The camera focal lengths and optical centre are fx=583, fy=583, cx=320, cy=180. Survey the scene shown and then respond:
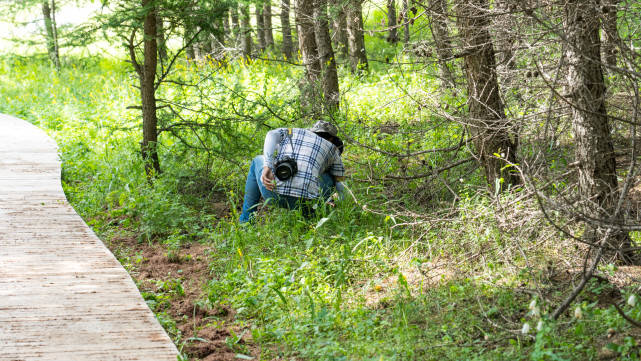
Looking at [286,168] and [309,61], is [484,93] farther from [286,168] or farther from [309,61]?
[309,61]

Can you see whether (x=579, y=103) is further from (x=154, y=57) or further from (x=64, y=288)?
(x=154, y=57)

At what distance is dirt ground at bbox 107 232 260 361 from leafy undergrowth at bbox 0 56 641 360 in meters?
0.01

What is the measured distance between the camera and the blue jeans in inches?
245

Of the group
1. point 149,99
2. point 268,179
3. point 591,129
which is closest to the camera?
point 591,129

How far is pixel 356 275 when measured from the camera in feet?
15.5

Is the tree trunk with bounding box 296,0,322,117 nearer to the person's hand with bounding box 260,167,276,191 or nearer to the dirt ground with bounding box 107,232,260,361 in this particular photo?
the person's hand with bounding box 260,167,276,191

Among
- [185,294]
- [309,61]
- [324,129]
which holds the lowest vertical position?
[185,294]

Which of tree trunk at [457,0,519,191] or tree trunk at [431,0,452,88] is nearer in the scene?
tree trunk at [431,0,452,88]

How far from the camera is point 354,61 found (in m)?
15.5

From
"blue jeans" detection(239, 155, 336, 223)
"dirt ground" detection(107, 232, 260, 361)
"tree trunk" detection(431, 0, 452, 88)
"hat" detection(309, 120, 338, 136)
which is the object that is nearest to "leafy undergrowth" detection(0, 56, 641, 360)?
"dirt ground" detection(107, 232, 260, 361)

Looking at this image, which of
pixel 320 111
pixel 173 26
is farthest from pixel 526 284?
pixel 173 26

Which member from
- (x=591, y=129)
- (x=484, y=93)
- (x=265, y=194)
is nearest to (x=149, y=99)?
(x=265, y=194)

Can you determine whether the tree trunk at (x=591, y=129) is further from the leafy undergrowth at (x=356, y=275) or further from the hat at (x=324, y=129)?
the hat at (x=324, y=129)

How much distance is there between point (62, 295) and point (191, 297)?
106 cm
